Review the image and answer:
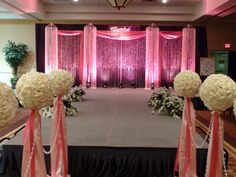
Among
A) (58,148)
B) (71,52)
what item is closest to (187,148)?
(58,148)

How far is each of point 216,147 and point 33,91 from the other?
4.69 ft

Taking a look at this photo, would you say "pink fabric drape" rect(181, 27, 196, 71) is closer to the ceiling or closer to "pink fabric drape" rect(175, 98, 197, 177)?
the ceiling

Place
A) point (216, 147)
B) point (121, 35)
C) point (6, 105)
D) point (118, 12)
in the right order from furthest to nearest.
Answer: point (121, 35) < point (118, 12) < point (216, 147) < point (6, 105)

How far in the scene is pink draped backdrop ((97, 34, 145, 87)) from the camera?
13174mm

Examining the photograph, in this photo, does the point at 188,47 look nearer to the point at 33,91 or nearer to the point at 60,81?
the point at 60,81

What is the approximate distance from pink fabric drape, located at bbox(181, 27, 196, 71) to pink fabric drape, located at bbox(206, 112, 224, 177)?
34.2ft

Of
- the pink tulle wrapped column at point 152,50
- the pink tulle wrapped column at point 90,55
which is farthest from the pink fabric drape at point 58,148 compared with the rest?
the pink tulle wrapped column at point 152,50

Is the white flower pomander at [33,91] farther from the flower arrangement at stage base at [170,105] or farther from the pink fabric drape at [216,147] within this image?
the flower arrangement at stage base at [170,105]

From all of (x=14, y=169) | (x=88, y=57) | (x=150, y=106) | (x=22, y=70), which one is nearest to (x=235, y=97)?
(x=14, y=169)

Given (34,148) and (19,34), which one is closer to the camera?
(34,148)

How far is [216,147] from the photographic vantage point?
104 inches

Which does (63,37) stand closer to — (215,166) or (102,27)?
(102,27)

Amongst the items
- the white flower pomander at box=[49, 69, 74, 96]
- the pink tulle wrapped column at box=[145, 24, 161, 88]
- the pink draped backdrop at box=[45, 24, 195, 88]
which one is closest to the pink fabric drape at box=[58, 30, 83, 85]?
the pink draped backdrop at box=[45, 24, 195, 88]

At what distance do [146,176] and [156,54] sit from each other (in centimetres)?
957
